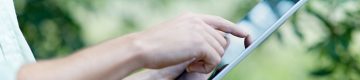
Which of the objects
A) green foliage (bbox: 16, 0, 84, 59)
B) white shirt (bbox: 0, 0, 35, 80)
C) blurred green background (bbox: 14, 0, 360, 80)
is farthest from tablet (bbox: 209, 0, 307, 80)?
green foliage (bbox: 16, 0, 84, 59)

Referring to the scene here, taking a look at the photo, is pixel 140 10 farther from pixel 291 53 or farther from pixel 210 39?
pixel 210 39

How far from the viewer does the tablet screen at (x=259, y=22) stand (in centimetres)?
71

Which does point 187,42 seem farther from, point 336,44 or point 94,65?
point 336,44

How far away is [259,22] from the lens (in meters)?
0.73

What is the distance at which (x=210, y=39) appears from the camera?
2.40 feet

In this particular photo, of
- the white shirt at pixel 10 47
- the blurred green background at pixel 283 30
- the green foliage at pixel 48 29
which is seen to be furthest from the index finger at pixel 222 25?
the green foliage at pixel 48 29

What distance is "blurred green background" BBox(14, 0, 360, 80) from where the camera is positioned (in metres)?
1.33

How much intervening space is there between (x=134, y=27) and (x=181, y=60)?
0.68 meters

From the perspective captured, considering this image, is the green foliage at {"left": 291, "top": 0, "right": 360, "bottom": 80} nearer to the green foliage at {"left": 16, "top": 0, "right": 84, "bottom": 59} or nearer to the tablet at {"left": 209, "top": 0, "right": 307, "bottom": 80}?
the green foliage at {"left": 16, "top": 0, "right": 84, "bottom": 59}

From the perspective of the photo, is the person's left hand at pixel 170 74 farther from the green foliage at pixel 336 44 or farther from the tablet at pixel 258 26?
the green foliage at pixel 336 44

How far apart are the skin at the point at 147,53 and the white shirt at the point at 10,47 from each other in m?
0.01

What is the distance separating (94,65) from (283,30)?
70 cm

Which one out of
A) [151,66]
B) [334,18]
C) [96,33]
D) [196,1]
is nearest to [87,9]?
[96,33]

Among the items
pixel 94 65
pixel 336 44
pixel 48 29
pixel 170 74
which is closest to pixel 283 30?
pixel 336 44
